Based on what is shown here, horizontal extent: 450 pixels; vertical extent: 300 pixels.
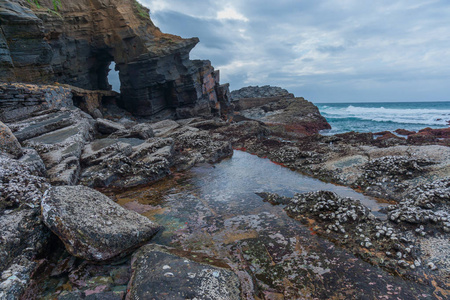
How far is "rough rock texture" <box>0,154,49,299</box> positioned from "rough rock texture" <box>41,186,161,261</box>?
0.48 m

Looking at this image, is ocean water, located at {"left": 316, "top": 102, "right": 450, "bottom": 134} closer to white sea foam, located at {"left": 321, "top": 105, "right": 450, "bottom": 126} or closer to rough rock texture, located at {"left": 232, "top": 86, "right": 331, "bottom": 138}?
white sea foam, located at {"left": 321, "top": 105, "right": 450, "bottom": 126}

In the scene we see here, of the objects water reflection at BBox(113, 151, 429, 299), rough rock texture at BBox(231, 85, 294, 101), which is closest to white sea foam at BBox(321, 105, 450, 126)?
rough rock texture at BBox(231, 85, 294, 101)

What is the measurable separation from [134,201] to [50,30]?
84.5ft

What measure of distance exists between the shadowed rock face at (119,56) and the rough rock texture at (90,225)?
20.9 m

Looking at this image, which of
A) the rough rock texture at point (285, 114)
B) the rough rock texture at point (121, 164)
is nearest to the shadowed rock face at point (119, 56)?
the rough rock texture at point (285, 114)

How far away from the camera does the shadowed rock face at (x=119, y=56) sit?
70.5ft

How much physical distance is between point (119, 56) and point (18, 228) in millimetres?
30036

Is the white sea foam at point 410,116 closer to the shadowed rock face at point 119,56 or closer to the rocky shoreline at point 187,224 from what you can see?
the shadowed rock face at point 119,56

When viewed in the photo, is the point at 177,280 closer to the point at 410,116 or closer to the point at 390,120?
the point at 390,120

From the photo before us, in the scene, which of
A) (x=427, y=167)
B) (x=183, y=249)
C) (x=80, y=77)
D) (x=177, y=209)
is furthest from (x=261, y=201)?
(x=80, y=77)

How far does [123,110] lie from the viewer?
3183cm

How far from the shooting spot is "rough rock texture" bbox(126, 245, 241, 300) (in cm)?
341

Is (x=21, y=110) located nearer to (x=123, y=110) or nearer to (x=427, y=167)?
(x=123, y=110)

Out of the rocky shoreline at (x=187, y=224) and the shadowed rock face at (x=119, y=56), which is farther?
the shadowed rock face at (x=119, y=56)
